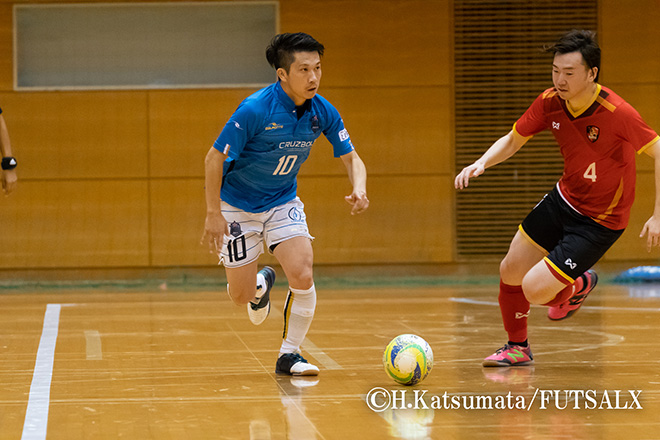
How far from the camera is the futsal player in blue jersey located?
4.87 meters

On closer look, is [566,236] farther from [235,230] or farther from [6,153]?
[6,153]

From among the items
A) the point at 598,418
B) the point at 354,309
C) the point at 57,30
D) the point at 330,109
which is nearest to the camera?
the point at 598,418

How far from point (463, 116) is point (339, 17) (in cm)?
209

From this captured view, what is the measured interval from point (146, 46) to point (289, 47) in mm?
7341

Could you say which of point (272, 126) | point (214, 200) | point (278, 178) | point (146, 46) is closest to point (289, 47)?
point (272, 126)

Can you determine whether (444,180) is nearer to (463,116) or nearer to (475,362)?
(463,116)

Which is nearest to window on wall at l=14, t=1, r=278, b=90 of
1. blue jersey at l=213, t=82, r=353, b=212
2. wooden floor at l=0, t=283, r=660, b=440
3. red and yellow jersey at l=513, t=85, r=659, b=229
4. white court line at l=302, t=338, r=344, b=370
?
wooden floor at l=0, t=283, r=660, b=440

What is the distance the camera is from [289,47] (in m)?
4.91

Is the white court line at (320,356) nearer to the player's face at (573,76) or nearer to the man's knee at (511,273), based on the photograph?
the man's knee at (511,273)

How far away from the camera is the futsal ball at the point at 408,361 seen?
4461mm

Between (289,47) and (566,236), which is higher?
(289,47)

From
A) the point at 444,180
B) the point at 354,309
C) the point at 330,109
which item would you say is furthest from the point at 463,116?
the point at 330,109

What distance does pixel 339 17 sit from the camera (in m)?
11.9

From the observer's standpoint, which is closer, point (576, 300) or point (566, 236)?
point (566, 236)
